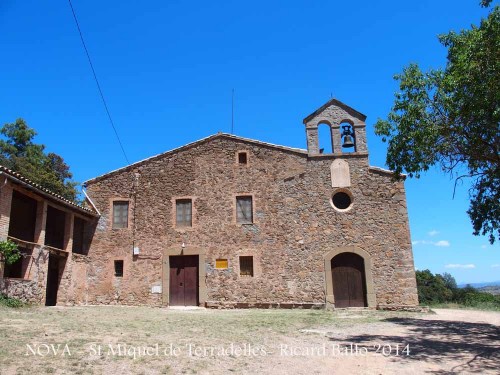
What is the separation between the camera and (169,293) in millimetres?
17672

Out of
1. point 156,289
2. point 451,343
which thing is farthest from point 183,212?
point 451,343

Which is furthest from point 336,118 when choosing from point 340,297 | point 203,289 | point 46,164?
point 46,164

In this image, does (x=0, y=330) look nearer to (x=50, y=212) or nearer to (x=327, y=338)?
(x=327, y=338)

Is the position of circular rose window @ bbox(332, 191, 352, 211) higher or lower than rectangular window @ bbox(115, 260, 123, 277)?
higher

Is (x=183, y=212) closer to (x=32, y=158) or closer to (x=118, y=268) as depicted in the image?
(x=118, y=268)

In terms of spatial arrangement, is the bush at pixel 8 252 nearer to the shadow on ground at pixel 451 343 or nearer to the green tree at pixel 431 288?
the shadow on ground at pixel 451 343

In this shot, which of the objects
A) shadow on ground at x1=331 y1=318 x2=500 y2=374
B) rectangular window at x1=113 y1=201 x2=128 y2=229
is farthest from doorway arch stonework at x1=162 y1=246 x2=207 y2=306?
shadow on ground at x1=331 y1=318 x2=500 y2=374

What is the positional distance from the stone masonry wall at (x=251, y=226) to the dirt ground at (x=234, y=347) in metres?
5.57

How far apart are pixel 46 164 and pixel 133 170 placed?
18.3m

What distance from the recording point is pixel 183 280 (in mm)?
17859

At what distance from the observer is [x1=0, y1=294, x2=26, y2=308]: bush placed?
38.7 ft

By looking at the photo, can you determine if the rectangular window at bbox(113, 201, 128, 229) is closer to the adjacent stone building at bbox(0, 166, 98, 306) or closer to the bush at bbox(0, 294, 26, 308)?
the adjacent stone building at bbox(0, 166, 98, 306)

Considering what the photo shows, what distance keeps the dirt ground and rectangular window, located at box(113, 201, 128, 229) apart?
787cm

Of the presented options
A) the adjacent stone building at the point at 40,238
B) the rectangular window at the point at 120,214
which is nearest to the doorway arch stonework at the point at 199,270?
the rectangular window at the point at 120,214
